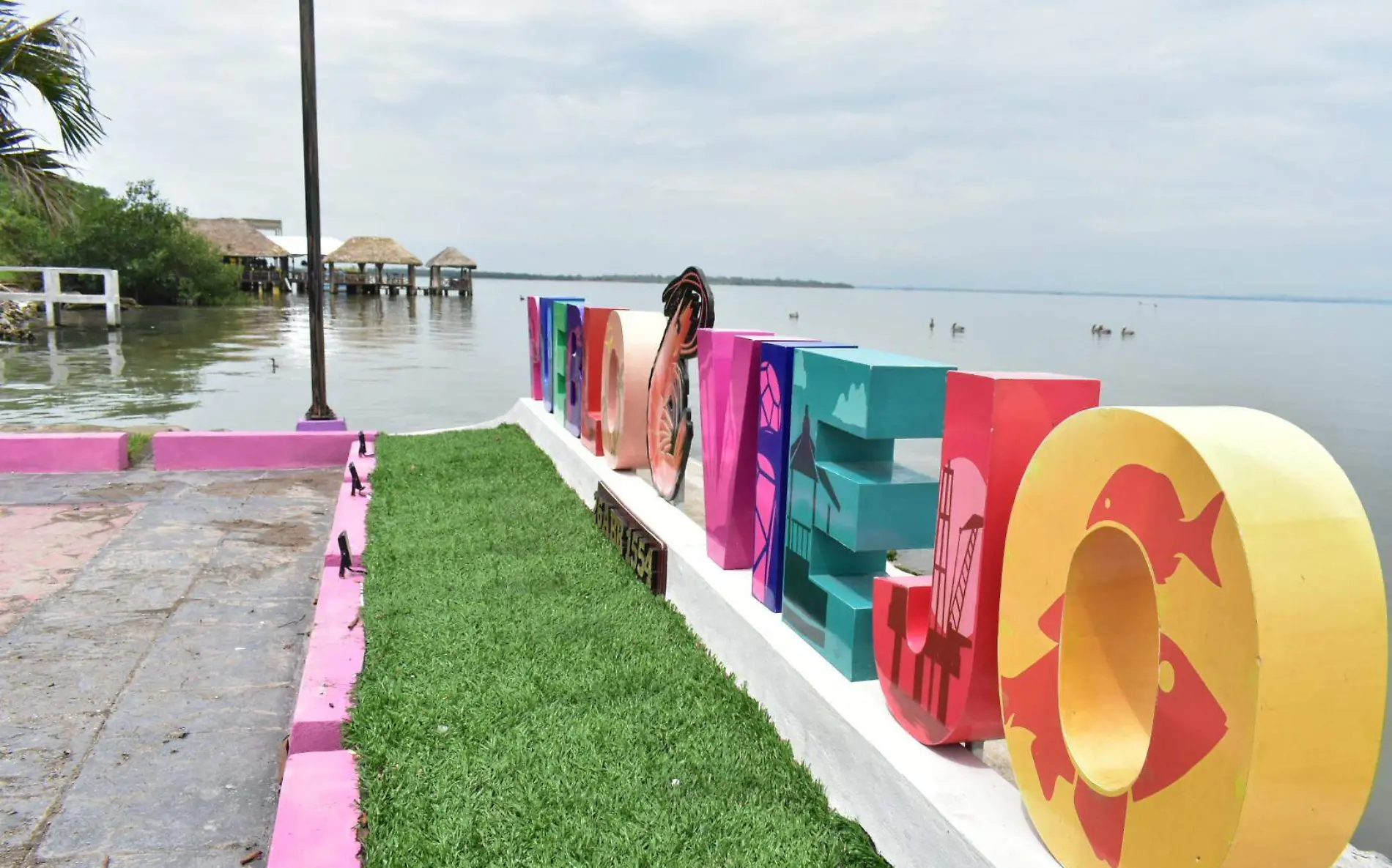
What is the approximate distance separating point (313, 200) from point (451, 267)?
59428 millimetres

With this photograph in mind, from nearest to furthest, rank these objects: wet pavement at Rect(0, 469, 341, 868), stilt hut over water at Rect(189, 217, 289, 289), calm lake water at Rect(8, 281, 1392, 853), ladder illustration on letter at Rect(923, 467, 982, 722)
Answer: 1. ladder illustration on letter at Rect(923, 467, 982, 722)
2. wet pavement at Rect(0, 469, 341, 868)
3. calm lake water at Rect(8, 281, 1392, 853)
4. stilt hut over water at Rect(189, 217, 289, 289)

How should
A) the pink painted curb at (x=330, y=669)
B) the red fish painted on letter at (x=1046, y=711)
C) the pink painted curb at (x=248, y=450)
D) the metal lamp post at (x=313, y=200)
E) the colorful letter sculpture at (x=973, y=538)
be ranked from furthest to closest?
the metal lamp post at (x=313, y=200) < the pink painted curb at (x=248, y=450) < the pink painted curb at (x=330, y=669) < the colorful letter sculpture at (x=973, y=538) < the red fish painted on letter at (x=1046, y=711)

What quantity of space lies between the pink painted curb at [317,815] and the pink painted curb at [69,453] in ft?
23.5

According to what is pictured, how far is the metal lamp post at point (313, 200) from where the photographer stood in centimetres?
1026

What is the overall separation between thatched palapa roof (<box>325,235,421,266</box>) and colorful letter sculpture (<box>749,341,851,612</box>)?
58847 mm

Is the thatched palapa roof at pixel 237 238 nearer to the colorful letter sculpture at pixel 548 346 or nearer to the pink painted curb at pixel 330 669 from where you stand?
the colorful letter sculpture at pixel 548 346

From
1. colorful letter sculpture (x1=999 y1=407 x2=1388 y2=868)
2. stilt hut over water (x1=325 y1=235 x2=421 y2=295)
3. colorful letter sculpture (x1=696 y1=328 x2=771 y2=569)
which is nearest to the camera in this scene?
colorful letter sculpture (x1=999 y1=407 x2=1388 y2=868)

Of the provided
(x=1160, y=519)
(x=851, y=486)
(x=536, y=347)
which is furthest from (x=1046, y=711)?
(x=536, y=347)

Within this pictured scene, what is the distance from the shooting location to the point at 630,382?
23.8 ft

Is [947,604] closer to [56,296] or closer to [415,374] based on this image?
[415,374]

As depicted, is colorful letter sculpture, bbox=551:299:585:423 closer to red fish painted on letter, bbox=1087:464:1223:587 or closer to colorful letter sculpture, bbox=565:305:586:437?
colorful letter sculpture, bbox=565:305:586:437

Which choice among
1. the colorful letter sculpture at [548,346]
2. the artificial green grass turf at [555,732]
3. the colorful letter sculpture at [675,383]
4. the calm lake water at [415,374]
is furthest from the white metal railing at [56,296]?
the artificial green grass turf at [555,732]

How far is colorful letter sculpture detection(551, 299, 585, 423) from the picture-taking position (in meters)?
9.83

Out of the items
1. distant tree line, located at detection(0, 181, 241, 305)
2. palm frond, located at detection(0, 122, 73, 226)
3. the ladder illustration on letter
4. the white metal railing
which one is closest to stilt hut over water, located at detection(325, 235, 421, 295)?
distant tree line, located at detection(0, 181, 241, 305)
